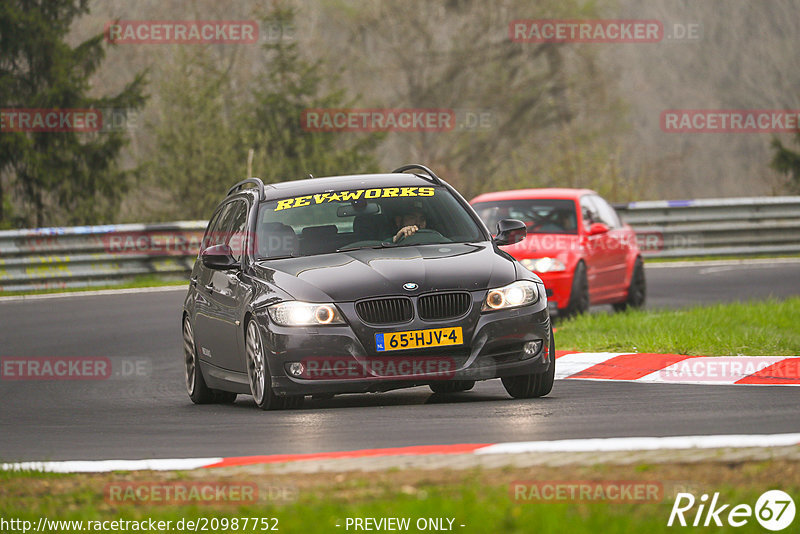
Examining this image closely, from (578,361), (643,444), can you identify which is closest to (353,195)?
(578,361)

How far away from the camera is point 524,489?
5.68 metres

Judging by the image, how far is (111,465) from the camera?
7129 millimetres

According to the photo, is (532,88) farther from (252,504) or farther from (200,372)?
(252,504)

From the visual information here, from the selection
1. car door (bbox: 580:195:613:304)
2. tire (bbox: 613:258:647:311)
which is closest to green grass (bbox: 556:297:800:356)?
car door (bbox: 580:195:613:304)

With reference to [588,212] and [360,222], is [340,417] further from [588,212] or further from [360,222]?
[588,212]

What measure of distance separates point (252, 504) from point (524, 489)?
107 centimetres

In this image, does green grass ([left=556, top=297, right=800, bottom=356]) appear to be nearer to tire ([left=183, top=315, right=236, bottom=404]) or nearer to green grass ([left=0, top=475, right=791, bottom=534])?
tire ([left=183, top=315, right=236, bottom=404])

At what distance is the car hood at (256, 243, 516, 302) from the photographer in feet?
30.6

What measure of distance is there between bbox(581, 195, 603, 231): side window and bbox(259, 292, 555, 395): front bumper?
8710 mm

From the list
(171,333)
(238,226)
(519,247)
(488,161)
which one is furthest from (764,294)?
(488,161)

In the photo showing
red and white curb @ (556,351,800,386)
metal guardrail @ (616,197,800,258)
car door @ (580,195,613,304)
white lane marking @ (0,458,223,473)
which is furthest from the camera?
metal guardrail @ (616,197,800,258)

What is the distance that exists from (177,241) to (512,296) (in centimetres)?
1715

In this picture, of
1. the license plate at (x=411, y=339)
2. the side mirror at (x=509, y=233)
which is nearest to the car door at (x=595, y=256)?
the side mirror at (x=509, y=233)

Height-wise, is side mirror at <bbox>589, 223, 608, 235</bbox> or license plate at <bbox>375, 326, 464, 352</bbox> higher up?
license plate at <bbox>375, 326, 464, 352</bbox>
